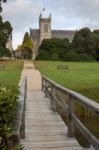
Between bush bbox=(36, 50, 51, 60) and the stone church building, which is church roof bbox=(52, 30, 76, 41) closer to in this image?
the stone church building

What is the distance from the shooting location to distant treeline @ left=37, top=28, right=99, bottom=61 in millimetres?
101238

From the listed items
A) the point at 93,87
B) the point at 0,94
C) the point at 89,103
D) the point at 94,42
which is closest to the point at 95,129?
the point at 89,103

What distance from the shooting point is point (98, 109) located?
23.0 ft

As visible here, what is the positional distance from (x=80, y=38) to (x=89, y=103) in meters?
101

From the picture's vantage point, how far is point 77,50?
344 feet

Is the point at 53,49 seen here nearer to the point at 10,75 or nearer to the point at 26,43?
the point at 26,43

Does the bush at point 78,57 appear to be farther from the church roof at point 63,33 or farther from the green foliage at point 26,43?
the church roof at point 63,33

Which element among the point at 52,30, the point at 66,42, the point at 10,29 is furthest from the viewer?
the point at 52,30

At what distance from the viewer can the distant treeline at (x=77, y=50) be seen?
10124 cm

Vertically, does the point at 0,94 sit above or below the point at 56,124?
above

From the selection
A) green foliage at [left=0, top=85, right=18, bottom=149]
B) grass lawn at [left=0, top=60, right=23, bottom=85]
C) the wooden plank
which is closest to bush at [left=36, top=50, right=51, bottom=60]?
grass lawn at [left=0, top=60, right=23, bottom=85]

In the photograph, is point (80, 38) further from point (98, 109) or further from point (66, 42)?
point (98, 109)

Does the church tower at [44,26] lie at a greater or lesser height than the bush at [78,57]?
greater

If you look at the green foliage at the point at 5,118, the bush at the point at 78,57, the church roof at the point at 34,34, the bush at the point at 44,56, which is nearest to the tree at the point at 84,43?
the bush at the point at 78,57
